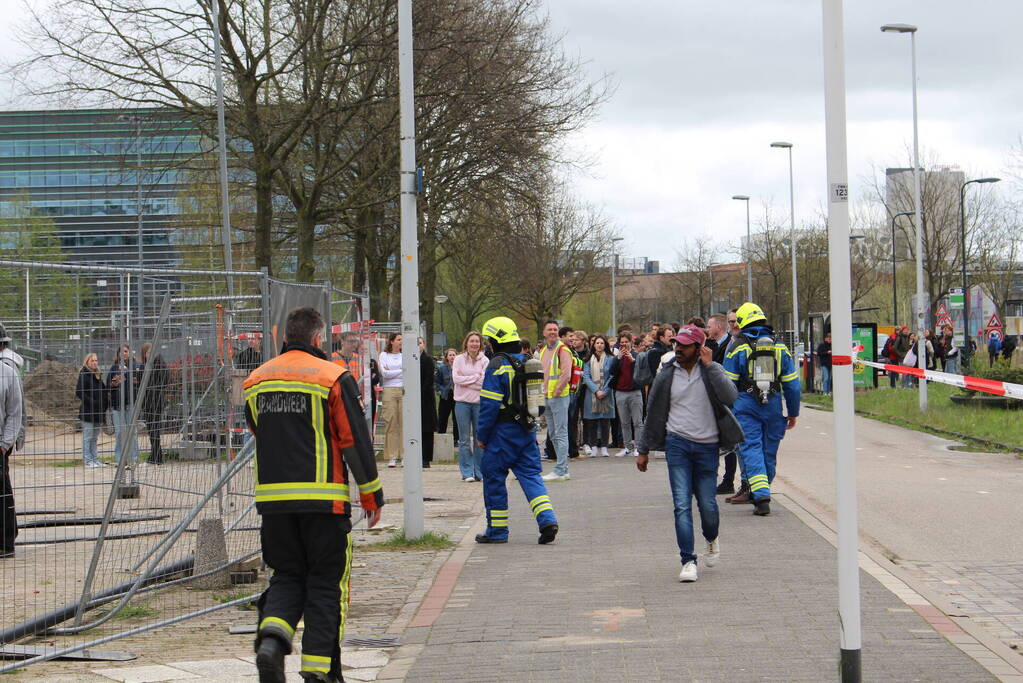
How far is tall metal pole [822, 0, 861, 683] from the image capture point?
5.34 m

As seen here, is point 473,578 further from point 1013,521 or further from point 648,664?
point 1013,521

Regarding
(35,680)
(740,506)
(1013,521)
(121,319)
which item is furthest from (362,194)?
(35,680)

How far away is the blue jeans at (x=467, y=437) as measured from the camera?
16.3 metres

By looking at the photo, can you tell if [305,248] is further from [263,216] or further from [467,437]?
[467,437]

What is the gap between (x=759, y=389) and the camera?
11.6 meters

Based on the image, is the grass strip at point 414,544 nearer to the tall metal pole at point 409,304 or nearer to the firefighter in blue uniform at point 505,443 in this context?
the tall metal pole at point 409,304

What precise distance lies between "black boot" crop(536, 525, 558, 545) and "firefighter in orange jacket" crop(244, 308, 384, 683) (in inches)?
182

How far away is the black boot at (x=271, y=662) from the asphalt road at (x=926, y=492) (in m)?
5.71

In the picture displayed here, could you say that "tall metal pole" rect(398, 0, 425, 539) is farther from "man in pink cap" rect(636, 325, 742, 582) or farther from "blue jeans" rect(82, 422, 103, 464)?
"blue jeans" rect(82, 422, 103, 464)

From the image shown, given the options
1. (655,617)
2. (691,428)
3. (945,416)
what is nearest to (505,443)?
(691,428)

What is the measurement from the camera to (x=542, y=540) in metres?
10.4

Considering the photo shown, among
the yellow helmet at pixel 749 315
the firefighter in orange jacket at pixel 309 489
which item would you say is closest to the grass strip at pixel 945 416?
the yellow helmet at pixel 749 315

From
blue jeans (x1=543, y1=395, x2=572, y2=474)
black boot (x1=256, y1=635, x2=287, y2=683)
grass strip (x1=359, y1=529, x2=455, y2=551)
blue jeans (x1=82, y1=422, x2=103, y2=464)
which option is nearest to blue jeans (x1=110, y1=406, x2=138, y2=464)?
blue jeans (x1=82, y1=422, x2=103, y2=464)

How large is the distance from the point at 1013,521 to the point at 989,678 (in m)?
6.01
